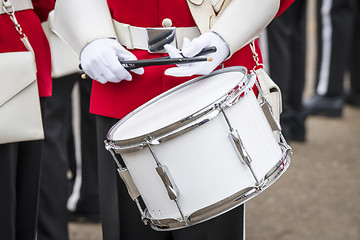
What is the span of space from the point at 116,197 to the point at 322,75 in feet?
13.4

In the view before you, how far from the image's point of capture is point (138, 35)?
1.79 metres

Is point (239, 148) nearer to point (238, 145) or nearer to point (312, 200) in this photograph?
point (238, 145)

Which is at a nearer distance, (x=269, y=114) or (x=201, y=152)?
(x=201, y=152)

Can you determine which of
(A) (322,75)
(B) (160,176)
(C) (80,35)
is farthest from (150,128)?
(A) (322,75)

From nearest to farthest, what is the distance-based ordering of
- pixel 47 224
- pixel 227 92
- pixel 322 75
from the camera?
pixel 227 92, pixel 47 224, pixel 322 75

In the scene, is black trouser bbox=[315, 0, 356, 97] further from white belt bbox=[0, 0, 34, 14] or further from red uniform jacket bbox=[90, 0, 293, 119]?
red uniform jacket bbox=[90, 0, 293, 119]

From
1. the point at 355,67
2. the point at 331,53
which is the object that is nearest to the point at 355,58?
the point at 355,67

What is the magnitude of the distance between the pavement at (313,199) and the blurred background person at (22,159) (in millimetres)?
1144

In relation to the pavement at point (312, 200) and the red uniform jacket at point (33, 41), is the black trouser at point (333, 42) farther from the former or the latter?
the red uniform jacket at point (33, 41)

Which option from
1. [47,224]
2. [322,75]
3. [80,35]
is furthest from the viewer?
[322,75]

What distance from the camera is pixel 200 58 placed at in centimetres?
164

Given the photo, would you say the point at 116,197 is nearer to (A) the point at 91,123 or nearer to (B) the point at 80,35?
(B) the point at 80,35

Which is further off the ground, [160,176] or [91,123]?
[160,176]

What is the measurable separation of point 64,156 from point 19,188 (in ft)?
2.63
